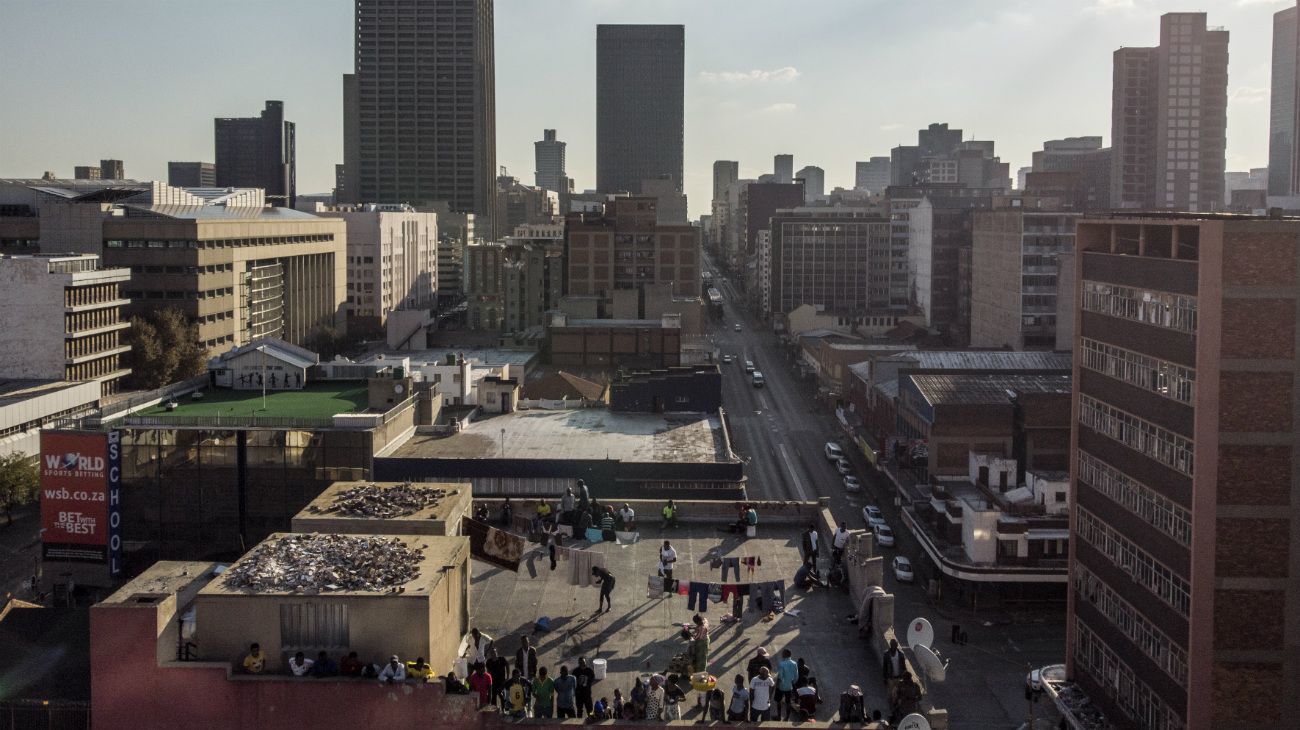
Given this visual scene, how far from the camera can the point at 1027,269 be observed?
360 ft

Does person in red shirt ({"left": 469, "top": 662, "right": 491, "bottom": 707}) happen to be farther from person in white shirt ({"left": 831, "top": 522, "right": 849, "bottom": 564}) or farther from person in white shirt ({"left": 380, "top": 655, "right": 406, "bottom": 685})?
person in white shirt ({"left": 831, "top": 522, "right": 849, "bottom": 564})

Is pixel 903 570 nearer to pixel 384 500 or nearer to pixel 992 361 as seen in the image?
pixel 992 361

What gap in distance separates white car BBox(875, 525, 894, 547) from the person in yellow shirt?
5126 centimetres

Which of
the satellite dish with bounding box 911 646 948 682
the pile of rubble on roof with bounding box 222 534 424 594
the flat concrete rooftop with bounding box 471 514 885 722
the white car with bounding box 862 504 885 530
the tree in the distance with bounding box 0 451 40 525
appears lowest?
the white car with bounding box 862 504 885 530

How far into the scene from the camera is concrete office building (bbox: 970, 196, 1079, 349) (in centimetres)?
10900

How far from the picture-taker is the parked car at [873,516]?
69250mm

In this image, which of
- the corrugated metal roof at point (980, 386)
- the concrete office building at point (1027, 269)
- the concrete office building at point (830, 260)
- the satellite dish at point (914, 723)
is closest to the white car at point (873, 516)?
the corrugated metal roof at point (980, 386)

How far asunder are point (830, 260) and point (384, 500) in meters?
148

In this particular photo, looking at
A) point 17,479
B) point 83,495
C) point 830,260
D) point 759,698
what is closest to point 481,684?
point 759,698

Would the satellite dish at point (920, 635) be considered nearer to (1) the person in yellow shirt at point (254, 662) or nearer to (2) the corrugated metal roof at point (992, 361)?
(1) the person in yellow shirt at point (254, 662)

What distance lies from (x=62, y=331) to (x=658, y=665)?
66.5 m

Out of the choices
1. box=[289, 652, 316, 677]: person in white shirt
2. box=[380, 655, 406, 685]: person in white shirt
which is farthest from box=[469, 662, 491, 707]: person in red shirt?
box=[289, 652, 316, 677]: person in white shirt

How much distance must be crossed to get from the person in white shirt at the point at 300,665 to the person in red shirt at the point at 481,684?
7.22 feet

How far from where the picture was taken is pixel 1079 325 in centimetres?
3525
